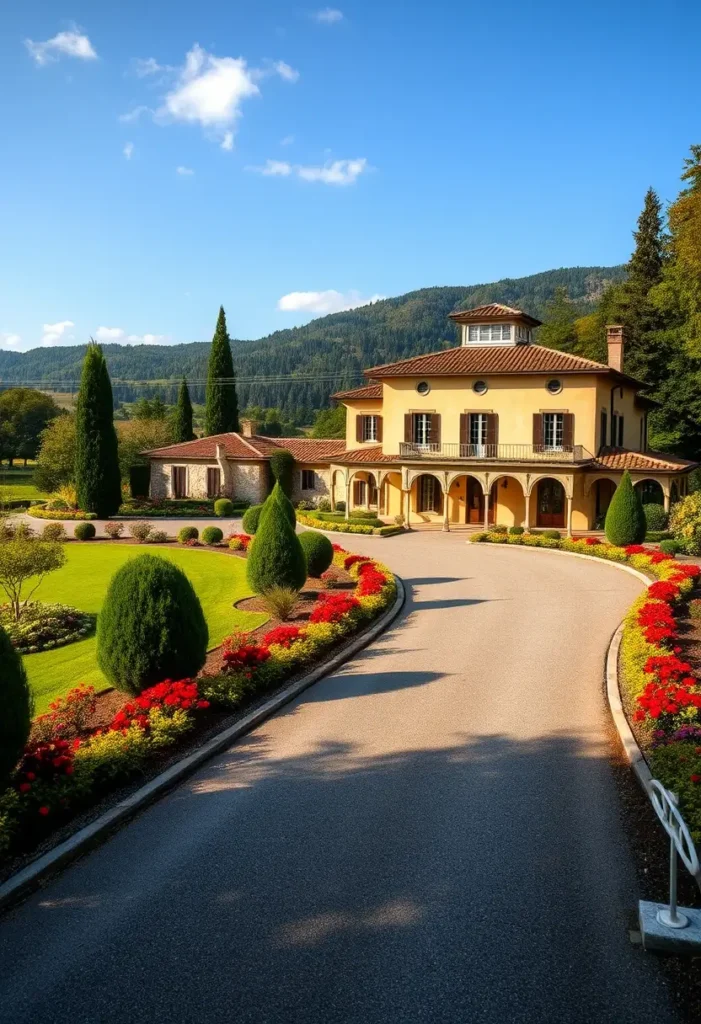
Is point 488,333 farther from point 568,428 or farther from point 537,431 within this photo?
point 568,428

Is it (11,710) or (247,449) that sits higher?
(247,449)

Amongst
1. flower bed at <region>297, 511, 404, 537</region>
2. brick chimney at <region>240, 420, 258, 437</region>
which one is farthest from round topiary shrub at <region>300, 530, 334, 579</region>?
brick chimney at <region>240, 420, 258, 437</region>

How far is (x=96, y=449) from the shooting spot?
1699 inches

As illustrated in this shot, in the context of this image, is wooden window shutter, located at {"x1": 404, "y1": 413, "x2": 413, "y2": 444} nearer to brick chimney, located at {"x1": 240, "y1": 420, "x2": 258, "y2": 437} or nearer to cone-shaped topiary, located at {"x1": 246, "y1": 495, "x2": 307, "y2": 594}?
brick chimney, located at {"x1": 240, "y1": 420, "x2": 258, "y2": 437}

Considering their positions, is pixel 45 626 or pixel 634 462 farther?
pixel 634 462

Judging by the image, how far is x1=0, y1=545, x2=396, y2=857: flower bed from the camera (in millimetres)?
7547

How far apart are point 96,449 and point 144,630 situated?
111 feet

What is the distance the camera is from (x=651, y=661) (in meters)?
12.1

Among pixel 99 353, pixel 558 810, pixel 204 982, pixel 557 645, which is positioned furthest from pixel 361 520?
pixel 204 982

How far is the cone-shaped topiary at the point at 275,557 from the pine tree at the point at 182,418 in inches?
1632

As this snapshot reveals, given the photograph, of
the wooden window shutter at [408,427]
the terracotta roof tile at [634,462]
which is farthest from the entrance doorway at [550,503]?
the wooden window shutter at [408,427]

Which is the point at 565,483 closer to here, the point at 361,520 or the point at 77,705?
the point at 361,520

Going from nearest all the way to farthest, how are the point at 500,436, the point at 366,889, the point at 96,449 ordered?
1. the point at 366,889
2. the point at 500,436
3. the point at 96,449

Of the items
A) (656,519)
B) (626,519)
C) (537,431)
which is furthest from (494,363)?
(626,519)
